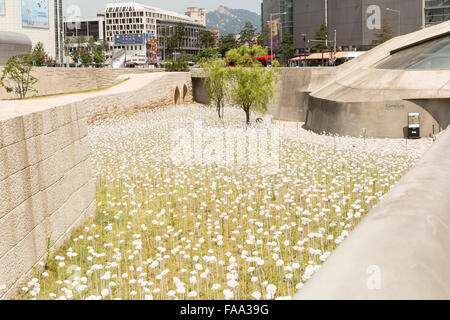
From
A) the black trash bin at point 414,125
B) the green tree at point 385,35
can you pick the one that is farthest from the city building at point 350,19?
the black trash bin at point 414,125

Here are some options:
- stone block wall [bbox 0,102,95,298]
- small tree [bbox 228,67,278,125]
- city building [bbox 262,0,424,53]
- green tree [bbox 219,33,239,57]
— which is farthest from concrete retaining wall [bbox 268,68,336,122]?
green tree [bbox 219,33,239,57]

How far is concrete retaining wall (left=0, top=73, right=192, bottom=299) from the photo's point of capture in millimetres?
8289

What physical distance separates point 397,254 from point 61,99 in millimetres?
11995

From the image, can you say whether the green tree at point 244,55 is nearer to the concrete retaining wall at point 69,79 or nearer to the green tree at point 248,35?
the concrete retaining wall at point 69,79

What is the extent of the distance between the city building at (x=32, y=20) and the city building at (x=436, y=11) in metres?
76.9

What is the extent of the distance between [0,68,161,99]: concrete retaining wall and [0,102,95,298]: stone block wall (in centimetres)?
2886

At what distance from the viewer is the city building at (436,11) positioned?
83.0m

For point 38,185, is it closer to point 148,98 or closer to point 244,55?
point 244,55

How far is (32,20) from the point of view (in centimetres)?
12400

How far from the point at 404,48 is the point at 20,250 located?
28499mm

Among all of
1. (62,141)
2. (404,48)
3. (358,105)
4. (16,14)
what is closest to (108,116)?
(358,105)

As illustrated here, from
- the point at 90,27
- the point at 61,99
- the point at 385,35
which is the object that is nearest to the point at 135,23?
the point at 90,27
